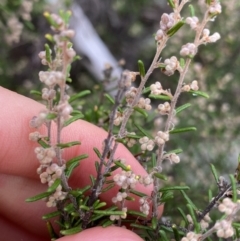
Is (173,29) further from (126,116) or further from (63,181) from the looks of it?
(63,181)

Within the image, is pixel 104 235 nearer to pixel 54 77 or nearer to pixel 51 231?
pixel 51 231

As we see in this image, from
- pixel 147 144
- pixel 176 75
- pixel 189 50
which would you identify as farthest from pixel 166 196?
pixel 176 75

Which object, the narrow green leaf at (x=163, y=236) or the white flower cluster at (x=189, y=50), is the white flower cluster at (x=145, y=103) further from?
the narrow green leaf at (x=163, y=236)

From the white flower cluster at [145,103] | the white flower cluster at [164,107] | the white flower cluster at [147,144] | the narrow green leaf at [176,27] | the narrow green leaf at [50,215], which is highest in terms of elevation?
the narrow green leaf at [176,27]

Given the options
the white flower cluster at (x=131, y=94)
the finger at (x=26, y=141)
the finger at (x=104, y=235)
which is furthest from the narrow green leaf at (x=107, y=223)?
the white flower cluster at (x=131, y=94)

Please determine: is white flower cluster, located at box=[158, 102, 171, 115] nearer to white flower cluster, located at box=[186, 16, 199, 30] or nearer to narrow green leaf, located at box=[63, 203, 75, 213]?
white flower cluster, located at box=[186, 16, 199, 30]

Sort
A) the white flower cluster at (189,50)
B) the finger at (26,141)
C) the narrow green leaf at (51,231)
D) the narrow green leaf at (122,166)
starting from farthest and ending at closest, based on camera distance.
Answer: the finger at (26,141)
the narrow green leaf at (51,231)
the narrow green leaf at (122,166)
the white flower cluster at (189,50)

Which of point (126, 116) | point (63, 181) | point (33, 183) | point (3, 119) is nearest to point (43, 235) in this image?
point (33, 183)
